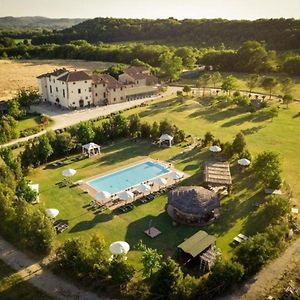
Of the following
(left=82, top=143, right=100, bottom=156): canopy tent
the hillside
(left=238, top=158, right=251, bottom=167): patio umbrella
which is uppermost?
the hillside

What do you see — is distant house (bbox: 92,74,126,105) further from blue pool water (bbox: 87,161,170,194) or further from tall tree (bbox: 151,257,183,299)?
tall tree (bbox: 151,257,183,299)

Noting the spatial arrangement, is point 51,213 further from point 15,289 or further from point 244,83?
point 244,83

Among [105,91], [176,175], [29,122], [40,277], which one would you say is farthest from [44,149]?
[105,91]

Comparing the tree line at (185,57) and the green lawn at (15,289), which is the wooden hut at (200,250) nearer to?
the green lawn at (15,289)

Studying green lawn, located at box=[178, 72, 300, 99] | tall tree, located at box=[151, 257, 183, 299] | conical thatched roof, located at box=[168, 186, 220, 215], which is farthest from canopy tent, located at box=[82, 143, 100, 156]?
green lawn, located at box=[178, 72, 300, 99]

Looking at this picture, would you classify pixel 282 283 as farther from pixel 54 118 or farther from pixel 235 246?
pixel 54 118

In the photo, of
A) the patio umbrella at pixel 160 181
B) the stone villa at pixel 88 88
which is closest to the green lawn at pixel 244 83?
the stone villa at pixel 88 88

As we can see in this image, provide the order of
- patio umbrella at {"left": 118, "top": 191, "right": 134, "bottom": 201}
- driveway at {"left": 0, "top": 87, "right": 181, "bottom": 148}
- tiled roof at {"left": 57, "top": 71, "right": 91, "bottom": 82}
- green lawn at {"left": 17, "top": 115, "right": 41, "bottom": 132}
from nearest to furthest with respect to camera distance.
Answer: patio umbrella at {"left": 118, "top": 191, "right": 134, "bottom": 201} → green lawn at {"left": 17, "top": 115, "right": 41, "bottom": 132} → driveway at {"left": 0, "top": 87, "right": 181, "bottom": 148} → tiled roof at {"left": 57, "top": 71, "right": 91, "bottom": 82}
